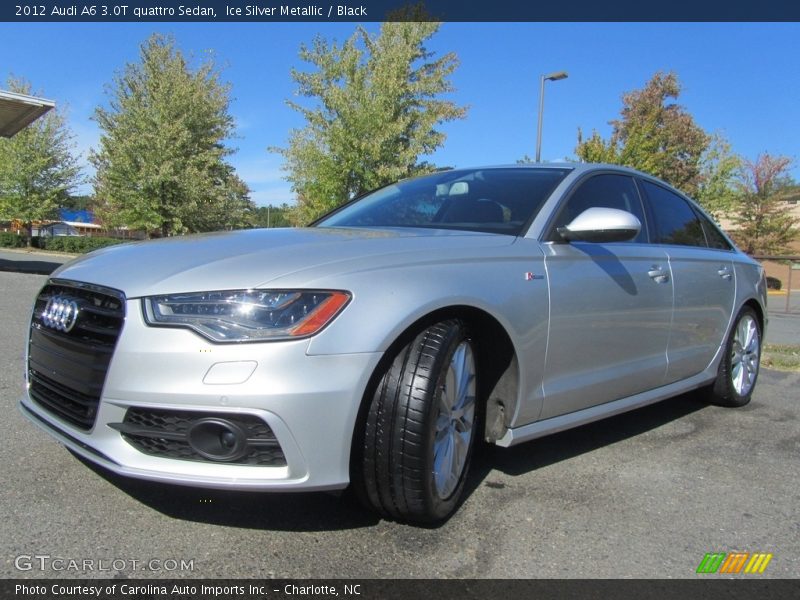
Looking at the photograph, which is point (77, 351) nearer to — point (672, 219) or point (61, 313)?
point (61, 313)

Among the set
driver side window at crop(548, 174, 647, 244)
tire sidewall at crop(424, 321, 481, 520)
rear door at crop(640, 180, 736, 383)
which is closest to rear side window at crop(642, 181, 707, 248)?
rear door at crop(640, 180, 736, 383)

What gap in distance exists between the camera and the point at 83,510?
2.47 metres

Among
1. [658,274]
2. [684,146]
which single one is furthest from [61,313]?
[684,146]

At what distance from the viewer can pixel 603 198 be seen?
3674mm

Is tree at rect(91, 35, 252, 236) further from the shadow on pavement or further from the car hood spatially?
the car hood

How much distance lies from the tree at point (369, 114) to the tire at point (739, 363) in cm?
1252

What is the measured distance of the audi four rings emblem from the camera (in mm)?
2354

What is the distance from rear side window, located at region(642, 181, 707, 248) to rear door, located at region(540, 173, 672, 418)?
0.20 metres

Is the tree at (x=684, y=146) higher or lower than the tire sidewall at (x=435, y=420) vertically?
higher

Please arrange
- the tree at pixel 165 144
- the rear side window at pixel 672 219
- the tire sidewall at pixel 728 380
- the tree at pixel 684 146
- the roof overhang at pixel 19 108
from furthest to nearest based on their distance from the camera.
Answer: the tree at pixel 684 146 < the tree at pixel 165 144 < the roof overhang at pixel 19 108 < the tire sidewall at pixel 728 380 < the rear side window at pixel 672 219

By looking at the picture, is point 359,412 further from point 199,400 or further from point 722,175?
point 722,175

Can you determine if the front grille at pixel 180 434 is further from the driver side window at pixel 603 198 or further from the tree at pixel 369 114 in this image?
the tree at pixel 369 114

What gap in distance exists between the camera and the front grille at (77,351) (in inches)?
86.7

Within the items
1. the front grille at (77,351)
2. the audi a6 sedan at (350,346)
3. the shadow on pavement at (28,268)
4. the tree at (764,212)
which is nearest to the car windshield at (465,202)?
the audi a6 sedan at (350,346)
